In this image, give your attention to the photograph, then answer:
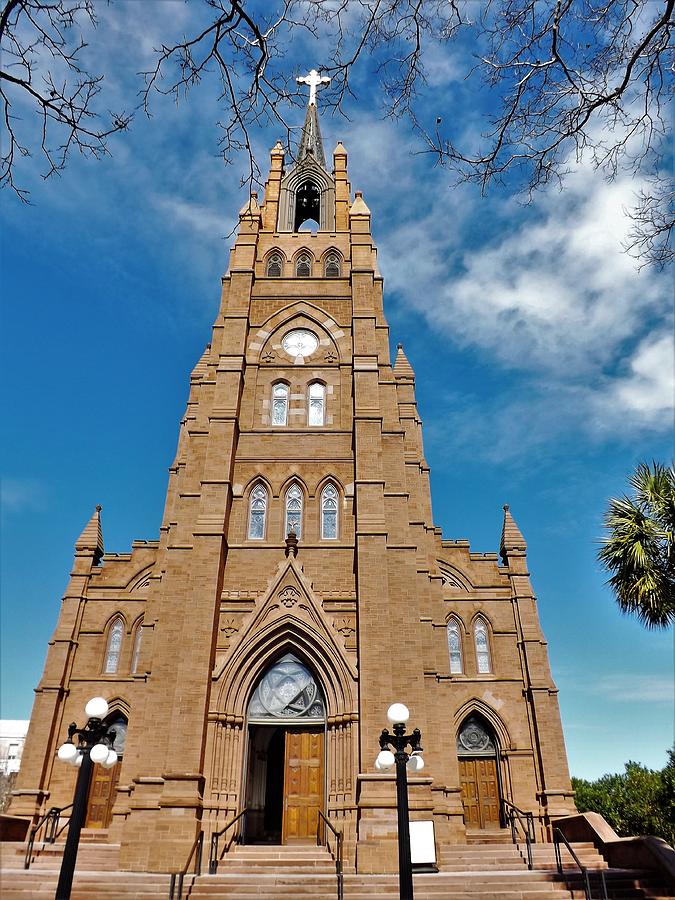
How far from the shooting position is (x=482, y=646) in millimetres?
23266

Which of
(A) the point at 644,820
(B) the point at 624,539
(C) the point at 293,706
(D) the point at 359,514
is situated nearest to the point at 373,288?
(D) the point at 359,514

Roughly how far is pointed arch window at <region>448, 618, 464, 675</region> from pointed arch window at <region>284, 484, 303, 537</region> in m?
7.83

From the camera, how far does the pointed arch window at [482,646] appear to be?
22812mm

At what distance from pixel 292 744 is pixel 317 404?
10795 mm

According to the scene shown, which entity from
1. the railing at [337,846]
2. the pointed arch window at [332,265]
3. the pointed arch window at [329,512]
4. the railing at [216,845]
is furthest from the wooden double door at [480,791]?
the pointed arch window at [332,265]

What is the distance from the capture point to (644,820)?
2586 cm

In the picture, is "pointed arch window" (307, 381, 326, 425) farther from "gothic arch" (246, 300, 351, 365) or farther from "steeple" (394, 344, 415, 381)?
"steeple" (394, 344, 415, 381)

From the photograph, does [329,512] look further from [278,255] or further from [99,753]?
[278,255]

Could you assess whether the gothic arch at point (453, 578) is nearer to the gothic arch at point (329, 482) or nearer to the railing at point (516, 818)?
the gothic arch at point (329, 482)

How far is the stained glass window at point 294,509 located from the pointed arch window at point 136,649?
6.36 meters

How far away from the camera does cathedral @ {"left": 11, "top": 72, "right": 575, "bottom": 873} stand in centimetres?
1600

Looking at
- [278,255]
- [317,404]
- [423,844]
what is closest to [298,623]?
[423,844]

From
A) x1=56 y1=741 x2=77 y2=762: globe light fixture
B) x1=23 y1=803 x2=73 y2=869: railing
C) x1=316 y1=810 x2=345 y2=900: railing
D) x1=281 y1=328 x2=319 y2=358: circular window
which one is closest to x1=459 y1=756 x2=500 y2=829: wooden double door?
x1=316 y1=810 x2=345 y2=900: railing

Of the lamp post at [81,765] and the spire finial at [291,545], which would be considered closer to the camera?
the lamp post at [81,765]
